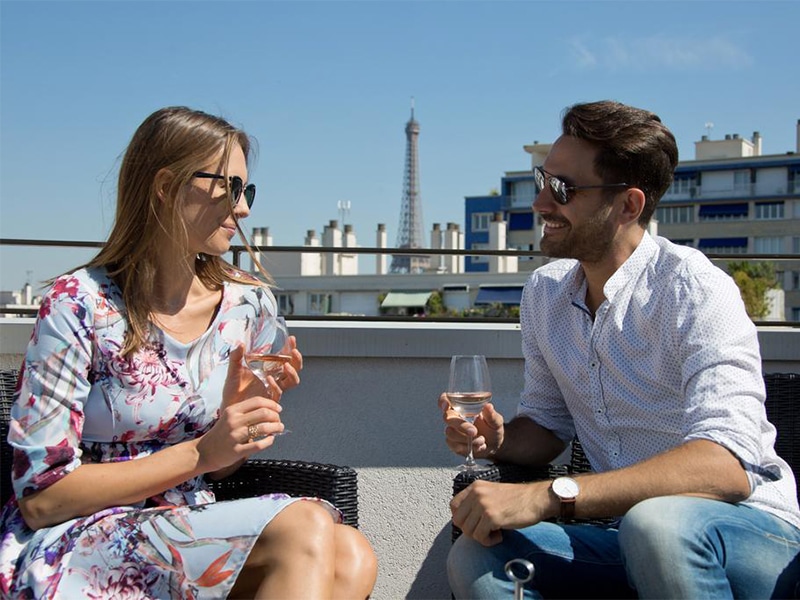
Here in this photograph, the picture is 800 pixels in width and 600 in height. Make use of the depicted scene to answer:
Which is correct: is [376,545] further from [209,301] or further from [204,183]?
[204,183]


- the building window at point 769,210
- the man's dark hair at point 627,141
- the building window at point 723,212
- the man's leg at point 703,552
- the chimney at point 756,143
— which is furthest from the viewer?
the chimney at point 756,143

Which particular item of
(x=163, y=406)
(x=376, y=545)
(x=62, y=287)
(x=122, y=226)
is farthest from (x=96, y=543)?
(x=376, y=545)

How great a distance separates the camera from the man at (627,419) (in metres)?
2.08

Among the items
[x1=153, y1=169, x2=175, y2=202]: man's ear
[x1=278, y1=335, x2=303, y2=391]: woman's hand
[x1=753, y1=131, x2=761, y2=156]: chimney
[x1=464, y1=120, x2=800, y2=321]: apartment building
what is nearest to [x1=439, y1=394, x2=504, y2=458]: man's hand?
[x1=278, y1=335, x2=303, y2=391]: woman's hand

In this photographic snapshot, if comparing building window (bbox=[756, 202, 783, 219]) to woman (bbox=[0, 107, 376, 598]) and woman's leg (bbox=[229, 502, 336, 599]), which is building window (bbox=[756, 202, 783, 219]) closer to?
woman (bbox=[0, 107, 376, 598])

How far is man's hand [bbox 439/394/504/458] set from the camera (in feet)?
8.11

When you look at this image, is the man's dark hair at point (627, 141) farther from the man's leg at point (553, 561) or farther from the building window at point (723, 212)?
the building window at point (723, 212)

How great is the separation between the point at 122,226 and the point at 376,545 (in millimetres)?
1756

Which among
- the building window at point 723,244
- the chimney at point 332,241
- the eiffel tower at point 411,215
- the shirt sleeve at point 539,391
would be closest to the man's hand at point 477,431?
the shirt sleeve at point 539,391

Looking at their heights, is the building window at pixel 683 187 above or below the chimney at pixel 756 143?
below

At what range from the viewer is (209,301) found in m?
2.60

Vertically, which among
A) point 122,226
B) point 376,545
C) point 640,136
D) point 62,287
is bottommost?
point 376,545

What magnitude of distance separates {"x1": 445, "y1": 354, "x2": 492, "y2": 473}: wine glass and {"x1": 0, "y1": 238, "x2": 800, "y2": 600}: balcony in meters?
1.09

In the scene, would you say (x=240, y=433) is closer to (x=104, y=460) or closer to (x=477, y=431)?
(x=104, y=460)
